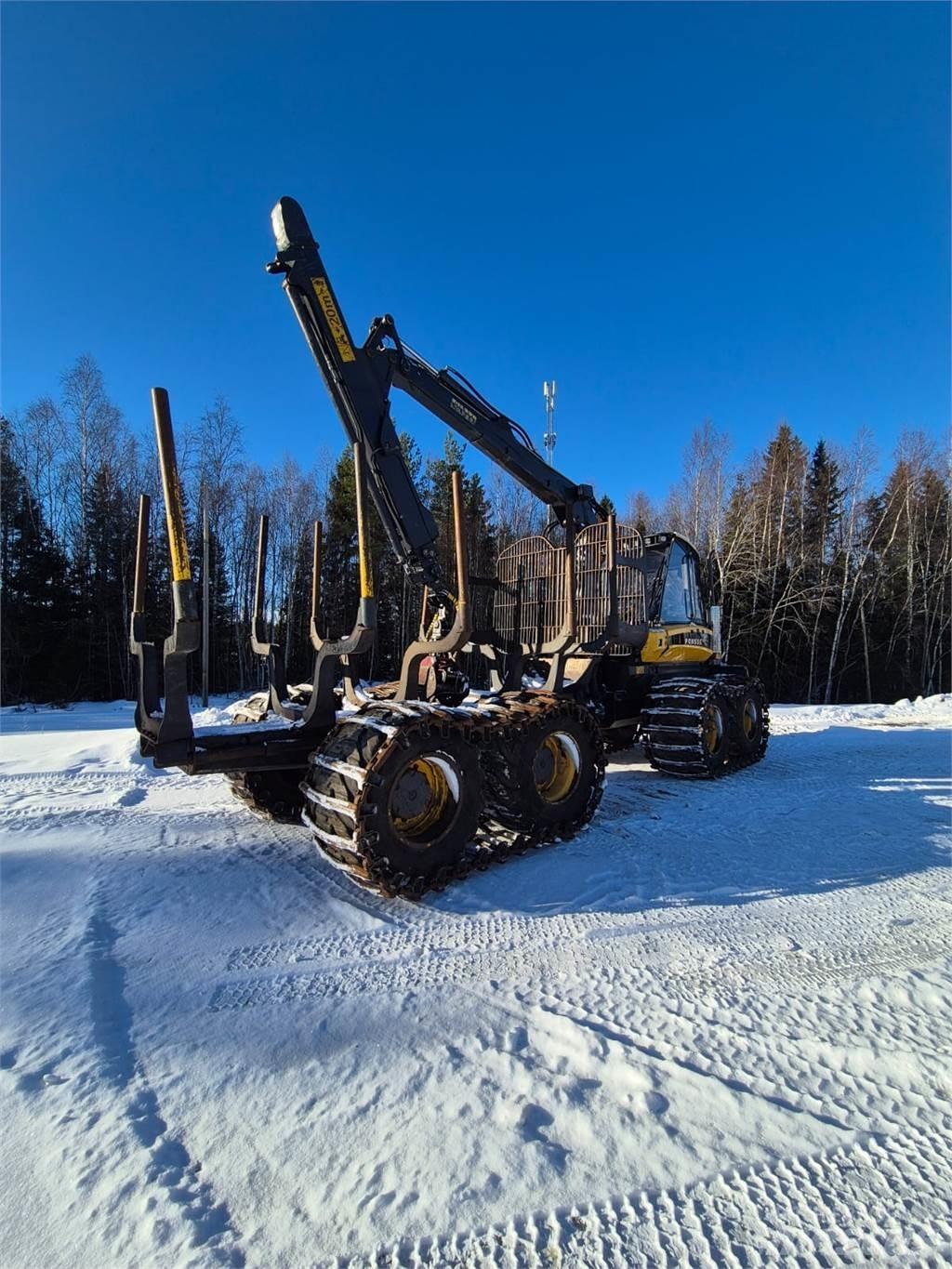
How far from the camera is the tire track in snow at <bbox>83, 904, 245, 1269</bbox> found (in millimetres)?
1619

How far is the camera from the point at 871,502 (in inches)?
1216

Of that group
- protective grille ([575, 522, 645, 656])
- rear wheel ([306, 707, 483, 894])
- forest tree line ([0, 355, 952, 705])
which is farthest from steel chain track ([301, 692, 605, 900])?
forest tree line ([0, 355, 952, 705])

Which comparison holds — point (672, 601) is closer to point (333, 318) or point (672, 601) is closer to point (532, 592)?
point (532, 592)

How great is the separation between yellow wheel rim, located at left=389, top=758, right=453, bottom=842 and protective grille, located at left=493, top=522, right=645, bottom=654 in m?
3.74

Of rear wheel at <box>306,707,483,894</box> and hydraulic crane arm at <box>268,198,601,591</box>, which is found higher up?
hydraulic crane arm at <box>268,198,601,591</box>

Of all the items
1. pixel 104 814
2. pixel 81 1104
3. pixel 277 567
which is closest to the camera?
pixel 81 1104

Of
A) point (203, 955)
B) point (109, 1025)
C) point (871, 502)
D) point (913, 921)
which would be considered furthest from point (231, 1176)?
point (871, 502)

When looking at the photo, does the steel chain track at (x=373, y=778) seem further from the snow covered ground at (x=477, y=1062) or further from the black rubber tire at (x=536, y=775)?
the snow covered ground at (x=477, y=1062)

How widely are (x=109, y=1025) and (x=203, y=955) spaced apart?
573 mm

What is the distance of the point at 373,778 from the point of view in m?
3.64

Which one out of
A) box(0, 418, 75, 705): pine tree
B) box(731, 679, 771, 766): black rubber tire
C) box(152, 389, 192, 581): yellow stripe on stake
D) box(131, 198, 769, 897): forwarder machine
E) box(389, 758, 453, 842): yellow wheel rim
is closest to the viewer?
box(152, 389, 192, 581): yellow stripe on stake

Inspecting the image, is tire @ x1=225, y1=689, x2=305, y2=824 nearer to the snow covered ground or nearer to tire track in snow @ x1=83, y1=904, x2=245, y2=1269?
the snow covered ground

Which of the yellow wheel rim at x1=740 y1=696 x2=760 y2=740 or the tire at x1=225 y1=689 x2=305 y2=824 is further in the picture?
the yellow wheel rim at x1=740 y1=696 x2=760 y2=740

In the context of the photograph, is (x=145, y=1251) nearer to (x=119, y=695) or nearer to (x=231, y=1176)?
(x=231, y=1176)
